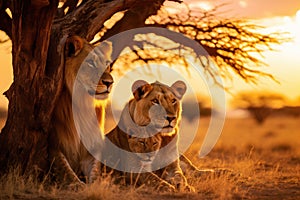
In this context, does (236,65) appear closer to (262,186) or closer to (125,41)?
(125,41)

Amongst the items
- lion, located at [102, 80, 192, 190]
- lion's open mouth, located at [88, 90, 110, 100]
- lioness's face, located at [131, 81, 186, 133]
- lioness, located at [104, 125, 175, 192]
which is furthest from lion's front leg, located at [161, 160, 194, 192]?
lion's open mouth, located at [88, 90, 110, 100]

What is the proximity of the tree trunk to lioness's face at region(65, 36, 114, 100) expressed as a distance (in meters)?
0.33

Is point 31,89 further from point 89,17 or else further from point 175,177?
point 175,177

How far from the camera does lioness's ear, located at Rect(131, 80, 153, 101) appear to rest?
9.54 metres

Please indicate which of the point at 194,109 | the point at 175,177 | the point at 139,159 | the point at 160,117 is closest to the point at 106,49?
the point at 160,117

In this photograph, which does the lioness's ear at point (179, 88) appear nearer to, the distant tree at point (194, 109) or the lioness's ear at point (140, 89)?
the lioness's ear at point (140, 89)

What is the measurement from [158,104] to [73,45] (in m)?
1.54

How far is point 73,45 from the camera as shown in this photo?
32.4ft

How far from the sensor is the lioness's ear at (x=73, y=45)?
9805 millimetres

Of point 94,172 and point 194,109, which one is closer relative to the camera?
point 94,172

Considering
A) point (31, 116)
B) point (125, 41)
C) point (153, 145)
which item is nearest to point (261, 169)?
point (125, 41)

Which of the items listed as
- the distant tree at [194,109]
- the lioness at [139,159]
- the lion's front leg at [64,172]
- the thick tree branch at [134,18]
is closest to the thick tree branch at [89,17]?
the lioness at [139,159]

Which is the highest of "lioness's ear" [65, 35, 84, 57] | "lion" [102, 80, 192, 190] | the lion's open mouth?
"lioness's ear" [65, 35, 84, 57]

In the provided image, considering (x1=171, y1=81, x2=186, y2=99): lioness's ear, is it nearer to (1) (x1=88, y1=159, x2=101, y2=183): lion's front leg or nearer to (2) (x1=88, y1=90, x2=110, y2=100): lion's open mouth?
(2) (x1=88, y1=90, x2=110, y2=100): lion's open mouth
